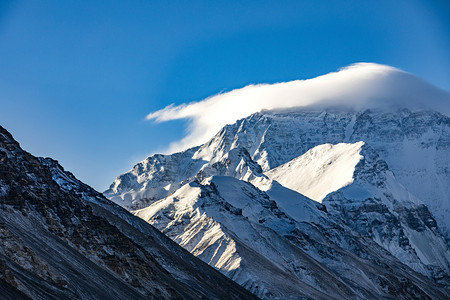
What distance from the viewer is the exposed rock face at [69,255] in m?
99.7

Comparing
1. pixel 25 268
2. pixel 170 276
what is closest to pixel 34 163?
pixel 170 276

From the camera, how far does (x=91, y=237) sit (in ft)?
464

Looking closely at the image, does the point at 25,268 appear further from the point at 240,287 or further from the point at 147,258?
the point at 240,287

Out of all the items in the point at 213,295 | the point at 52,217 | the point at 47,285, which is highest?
the point at 213,295

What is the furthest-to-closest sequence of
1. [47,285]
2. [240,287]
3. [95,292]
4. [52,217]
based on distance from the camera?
[240,287], [52,217], [95,292], [47,285]

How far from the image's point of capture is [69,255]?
120125 millimetres

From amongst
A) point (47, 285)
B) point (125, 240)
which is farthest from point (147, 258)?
point (47, 285)

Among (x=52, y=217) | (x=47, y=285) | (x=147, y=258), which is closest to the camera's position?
(x=47, y=285)

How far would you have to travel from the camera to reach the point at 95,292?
106875 mm

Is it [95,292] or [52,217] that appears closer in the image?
[95,292]

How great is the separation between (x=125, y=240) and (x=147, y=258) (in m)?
5.41

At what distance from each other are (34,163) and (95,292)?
5958 centimetres

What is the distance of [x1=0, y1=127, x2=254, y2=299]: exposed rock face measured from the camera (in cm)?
9969

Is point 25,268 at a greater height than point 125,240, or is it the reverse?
point 125,240
